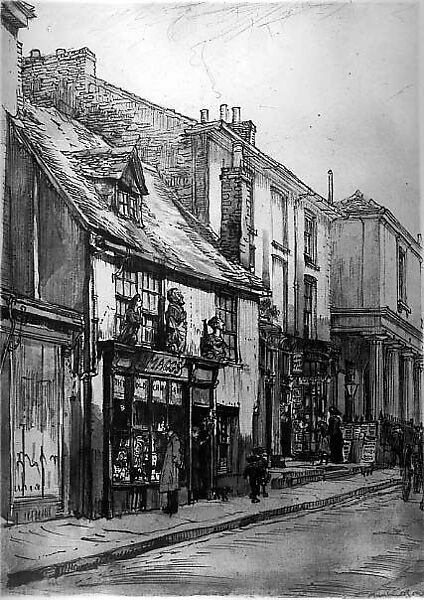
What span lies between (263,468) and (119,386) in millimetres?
575

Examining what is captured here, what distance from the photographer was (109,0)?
334 cm

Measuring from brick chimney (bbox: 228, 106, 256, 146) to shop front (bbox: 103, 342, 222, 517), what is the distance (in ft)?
2.62

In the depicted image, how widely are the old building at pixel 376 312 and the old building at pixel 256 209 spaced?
2.3 inches

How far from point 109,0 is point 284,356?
1.38m

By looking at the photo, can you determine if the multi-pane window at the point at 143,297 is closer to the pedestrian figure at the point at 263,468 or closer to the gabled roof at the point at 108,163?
the gabled roof at the point at 108,163

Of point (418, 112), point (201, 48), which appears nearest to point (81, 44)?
point (201, 48)

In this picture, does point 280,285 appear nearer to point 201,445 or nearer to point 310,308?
point 310,308

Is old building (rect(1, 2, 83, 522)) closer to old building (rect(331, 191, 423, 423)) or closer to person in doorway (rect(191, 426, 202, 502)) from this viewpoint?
person in doorway (rect(191, 426, 202, 502))

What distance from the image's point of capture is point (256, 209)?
136 inches

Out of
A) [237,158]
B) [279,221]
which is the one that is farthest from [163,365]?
[237,158]

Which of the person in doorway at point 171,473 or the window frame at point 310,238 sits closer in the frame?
the person in doorway at point 171,473

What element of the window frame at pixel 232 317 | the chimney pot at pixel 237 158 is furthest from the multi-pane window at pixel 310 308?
the chimney pot at pixel 237 158

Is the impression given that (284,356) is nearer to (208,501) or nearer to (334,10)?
(208,501)

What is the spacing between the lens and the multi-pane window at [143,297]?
3.24 meters
